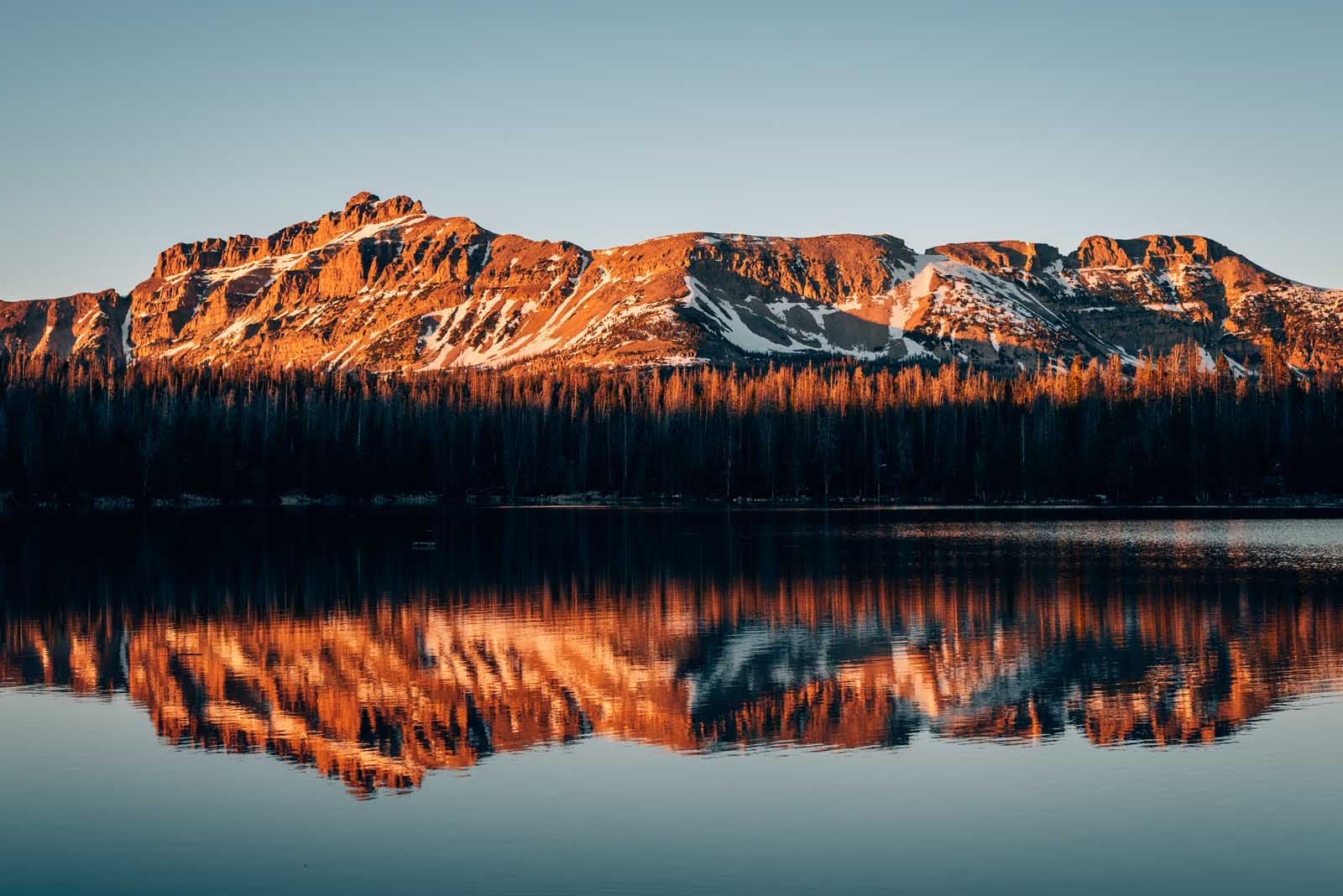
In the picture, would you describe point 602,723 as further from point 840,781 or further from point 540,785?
point 840,781

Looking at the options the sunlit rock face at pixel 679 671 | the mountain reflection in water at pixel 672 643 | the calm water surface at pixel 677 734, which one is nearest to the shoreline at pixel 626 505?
the mountain reflection in water at pixel 672 643

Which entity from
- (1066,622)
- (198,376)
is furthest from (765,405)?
(1066,622)

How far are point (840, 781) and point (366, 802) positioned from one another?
6.88 metres

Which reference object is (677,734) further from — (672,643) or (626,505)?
(626,505)

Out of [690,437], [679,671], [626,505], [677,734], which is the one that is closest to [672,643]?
[679,671]

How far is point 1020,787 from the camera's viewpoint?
18.1 m

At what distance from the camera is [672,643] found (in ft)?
104

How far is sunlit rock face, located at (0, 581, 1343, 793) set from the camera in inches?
867

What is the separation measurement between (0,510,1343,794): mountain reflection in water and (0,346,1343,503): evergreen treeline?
69586mm

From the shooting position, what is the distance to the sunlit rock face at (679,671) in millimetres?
22031

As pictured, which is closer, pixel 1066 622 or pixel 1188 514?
pixel 1066 622

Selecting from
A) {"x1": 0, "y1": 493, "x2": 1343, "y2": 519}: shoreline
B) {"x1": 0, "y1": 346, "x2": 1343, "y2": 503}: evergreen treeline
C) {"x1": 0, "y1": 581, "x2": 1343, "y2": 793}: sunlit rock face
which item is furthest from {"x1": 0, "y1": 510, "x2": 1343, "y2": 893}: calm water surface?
{"x1": 0, "y1": 346, "x2": 1343, "y2": 503}: evergreen treeline

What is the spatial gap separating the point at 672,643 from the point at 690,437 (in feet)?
402

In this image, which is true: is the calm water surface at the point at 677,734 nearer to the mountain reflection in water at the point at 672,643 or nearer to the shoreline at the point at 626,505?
the mountain reflection in water at the point at 672,643
